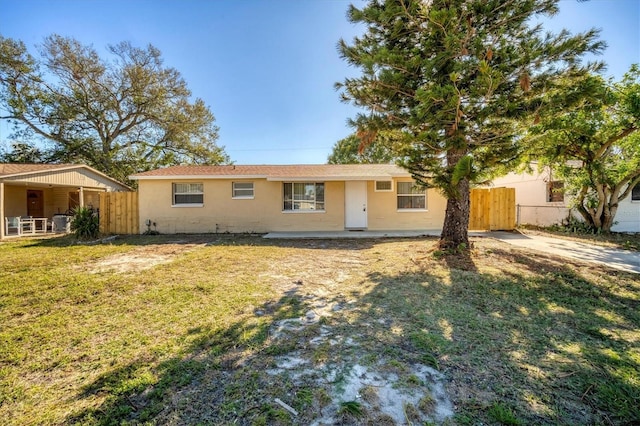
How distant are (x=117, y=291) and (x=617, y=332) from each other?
719 centimetres

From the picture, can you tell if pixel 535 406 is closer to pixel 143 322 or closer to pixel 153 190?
pixel 143 322

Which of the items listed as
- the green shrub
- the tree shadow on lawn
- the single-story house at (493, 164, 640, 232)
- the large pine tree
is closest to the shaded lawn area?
the tree shadow on lawn

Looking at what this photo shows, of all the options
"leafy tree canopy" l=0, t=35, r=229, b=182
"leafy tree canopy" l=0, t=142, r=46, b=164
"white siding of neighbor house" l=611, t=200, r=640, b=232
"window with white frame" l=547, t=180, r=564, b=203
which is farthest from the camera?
"leafy tree canopy" l=0, t=142, r=46, b=164

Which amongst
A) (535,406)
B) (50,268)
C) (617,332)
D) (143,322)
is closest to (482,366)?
(535,406)

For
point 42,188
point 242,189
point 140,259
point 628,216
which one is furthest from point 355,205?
point 42,188

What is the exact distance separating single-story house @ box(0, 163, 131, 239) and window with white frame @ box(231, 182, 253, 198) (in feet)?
26.8

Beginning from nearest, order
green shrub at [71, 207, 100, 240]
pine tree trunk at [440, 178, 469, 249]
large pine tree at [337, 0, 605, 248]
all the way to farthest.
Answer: large pine tree at [337, 0, 605, 248] < pine tree trunk at [440, 178, 469, 249] < green shrub at [71, 207, 100, 240]

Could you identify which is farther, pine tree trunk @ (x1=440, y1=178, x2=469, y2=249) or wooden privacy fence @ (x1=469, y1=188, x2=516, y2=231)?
wooden privacy fence @ (x1=469, y1=188, x2=516, y2=231)

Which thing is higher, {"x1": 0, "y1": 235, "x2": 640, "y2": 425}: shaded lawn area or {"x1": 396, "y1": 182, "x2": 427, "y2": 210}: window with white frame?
{"x1": 396, "y1": 182, "x2": 427, "y2": 210}: window with white frame

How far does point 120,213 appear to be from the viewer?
503 inches

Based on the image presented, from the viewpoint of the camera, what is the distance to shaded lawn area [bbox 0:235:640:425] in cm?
205

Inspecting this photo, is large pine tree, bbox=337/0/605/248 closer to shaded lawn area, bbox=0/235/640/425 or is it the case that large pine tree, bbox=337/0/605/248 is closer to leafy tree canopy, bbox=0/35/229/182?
shaded lawn area, bbox=0/235/640/425

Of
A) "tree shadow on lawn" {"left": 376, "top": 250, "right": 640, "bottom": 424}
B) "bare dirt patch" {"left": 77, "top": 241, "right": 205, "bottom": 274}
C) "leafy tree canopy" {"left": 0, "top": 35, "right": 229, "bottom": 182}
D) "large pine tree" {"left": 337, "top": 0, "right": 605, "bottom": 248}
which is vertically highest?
"leafy tree canopy" {"left": 0, "top": 35, "right": 229, "bottom": 182}

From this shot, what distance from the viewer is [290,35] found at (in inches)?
437
